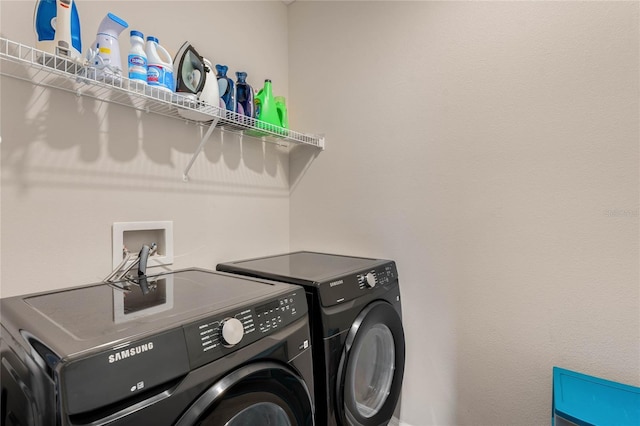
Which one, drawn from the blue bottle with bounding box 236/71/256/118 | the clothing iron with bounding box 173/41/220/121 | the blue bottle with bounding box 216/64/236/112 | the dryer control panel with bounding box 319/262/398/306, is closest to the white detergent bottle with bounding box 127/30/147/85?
the clothing iron with bounding box 173/41/220/121

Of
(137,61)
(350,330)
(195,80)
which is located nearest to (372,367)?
(350,330)

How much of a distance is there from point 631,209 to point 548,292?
0.44 meters

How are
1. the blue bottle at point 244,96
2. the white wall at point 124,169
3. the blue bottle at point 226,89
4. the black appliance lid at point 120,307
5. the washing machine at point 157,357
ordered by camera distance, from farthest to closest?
the blue bottle at point 244,96 < the blue bottle at point 226,89 < the white wall at point 124,169 < the black appliance lid at point 120,307 < the washing machine at point 157,357

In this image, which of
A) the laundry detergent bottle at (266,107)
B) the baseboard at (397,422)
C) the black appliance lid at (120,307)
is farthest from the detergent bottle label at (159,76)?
the baseboard at (397,422)

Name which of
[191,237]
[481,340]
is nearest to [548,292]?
[481,340]

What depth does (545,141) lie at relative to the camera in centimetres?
143

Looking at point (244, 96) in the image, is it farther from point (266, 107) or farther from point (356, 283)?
point (356, 283)

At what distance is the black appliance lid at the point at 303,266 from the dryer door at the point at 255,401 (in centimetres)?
43

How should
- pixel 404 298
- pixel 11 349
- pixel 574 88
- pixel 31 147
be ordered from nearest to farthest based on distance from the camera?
pixel 11 349
pixel 31 147
pixel 574 88
pixel 404 298

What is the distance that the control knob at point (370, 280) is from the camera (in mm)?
1553

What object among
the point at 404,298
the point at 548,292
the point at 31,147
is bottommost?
the point at 404,298

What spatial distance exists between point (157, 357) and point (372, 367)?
1223 mm

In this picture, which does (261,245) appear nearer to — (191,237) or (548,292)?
(191,237)

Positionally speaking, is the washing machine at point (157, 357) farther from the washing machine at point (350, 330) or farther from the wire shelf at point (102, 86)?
the wire shelf at point (102, 86)
